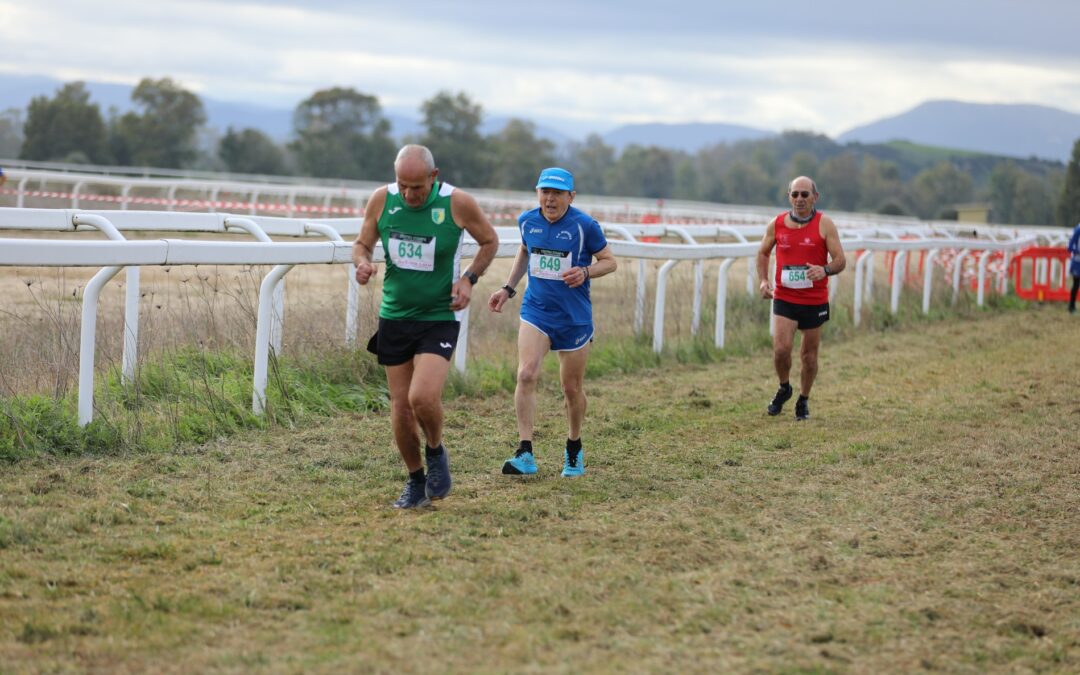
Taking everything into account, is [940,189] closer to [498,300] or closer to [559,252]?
[559,252]

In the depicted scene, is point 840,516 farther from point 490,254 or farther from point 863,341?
point 863,341

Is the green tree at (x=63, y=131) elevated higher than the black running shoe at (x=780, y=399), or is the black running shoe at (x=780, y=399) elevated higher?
the green tree at (x=63, y=131)

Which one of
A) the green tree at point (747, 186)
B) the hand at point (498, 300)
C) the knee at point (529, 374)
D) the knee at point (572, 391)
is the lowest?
the knee at point (572, 391)

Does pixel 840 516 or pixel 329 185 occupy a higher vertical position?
pixel 329 185

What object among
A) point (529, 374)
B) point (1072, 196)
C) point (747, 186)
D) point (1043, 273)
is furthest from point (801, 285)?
point (747, 186)

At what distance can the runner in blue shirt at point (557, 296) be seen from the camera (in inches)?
302

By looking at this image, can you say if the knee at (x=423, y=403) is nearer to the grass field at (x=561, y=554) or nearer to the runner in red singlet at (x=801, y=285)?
the grass field at (x=561, y=554)

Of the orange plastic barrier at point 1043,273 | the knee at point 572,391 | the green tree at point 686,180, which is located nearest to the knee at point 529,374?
the knee at point 572,391

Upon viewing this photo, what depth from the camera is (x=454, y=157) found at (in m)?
62.4

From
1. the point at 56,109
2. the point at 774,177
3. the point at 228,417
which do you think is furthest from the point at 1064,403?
the point at 774,177

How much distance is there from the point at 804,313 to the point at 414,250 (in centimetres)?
460

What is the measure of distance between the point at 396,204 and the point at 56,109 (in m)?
48.3

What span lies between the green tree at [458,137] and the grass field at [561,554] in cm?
5356

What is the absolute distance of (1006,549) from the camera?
6.25 meters
